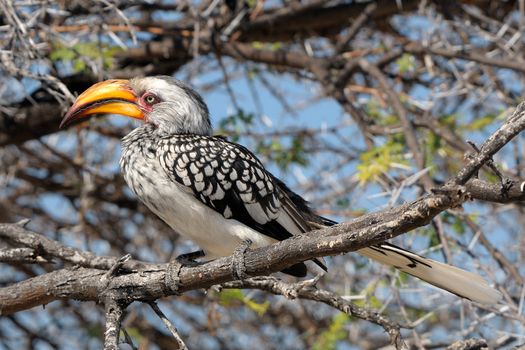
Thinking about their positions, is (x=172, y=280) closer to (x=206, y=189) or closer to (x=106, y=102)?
(x=206, y=189)

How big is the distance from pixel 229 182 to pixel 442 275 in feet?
3.24

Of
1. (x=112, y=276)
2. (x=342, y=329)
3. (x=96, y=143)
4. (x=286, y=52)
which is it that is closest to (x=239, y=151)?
(x=112, y=276)

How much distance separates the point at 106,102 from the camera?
12.0ft

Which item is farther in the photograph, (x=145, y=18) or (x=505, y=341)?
(x=145, y=18)

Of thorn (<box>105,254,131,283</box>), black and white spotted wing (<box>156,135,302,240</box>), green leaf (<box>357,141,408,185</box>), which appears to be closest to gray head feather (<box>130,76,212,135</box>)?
black and white spotted wing (<box>156,135,302,240</box>)

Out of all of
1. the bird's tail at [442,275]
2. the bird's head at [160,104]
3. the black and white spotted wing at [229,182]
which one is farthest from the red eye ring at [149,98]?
the bird's tail at [442,275]

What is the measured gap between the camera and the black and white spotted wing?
11.2 ft

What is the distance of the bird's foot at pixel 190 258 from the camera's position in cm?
317

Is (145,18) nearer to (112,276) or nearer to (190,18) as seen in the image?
(190,18)

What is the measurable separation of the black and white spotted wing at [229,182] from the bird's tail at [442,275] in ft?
1.60

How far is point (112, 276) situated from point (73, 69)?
69.2 inches

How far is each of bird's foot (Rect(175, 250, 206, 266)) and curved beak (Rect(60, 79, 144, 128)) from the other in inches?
28.1

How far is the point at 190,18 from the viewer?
469 cm

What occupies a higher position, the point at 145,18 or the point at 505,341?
the point at 145,18
